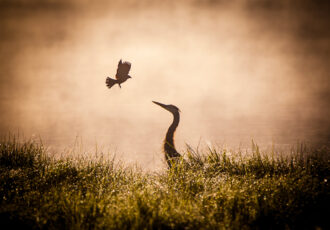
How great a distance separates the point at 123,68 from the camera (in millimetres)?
5734

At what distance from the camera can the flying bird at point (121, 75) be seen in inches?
225

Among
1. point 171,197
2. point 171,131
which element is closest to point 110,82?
point 171,131

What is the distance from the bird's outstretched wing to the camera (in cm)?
571

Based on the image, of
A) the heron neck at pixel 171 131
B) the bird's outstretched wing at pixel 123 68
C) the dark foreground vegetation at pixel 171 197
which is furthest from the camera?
the heron neck at pixel 171 131

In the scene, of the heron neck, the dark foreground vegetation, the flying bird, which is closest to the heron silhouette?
the heron neck

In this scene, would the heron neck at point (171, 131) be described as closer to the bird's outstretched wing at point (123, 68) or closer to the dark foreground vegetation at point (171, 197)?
the dark foreground vegetation at point (171, 197)

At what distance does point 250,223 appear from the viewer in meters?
3.68

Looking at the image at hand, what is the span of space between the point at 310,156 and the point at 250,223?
10.4 feet

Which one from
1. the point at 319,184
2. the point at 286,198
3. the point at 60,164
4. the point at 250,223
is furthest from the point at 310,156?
the point at 60,164

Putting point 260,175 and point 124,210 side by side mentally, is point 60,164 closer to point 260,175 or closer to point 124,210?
point 124,210

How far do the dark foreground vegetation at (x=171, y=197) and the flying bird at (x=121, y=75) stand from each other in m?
1.99

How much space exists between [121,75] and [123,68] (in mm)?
164

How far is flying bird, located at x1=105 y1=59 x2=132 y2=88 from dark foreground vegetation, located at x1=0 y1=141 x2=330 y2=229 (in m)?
1.99

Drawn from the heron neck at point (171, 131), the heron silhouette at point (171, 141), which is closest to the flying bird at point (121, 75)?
the heron silhouette at point (171, 141)
